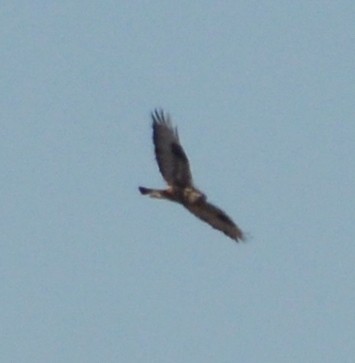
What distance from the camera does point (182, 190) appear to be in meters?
30.4

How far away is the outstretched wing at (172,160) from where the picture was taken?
30672mm

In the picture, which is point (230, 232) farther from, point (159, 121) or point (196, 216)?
point (159, 121)

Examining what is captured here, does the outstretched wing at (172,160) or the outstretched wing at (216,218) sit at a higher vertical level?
the outstretched wing at (172,160)

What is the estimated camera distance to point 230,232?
30.5m

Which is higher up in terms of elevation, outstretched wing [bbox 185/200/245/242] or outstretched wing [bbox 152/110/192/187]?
outstretched wing [bbox 152/110/192/187]

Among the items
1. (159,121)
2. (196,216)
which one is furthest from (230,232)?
(159,121)

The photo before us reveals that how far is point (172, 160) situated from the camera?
3091cm

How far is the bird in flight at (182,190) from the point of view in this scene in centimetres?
3019

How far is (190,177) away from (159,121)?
5.78 feet

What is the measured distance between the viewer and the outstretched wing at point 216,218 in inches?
1184

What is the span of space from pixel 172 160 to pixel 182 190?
2.67 feet

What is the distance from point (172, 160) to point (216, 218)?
1.64 metres

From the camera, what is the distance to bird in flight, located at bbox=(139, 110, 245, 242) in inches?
1188

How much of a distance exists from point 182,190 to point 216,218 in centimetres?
91
